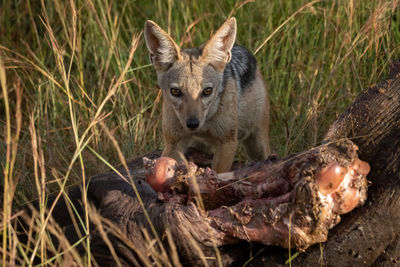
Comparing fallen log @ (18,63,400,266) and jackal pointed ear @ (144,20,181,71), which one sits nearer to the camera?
fallen log @ (18,63,400,266)

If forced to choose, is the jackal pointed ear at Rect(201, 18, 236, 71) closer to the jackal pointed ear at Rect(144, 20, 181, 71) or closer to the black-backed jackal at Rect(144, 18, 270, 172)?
the black-backed jackal at Rect(144, 18, 270, 172)

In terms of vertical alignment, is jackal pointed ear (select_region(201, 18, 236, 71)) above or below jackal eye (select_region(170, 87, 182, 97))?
above

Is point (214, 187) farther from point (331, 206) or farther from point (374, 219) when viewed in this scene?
point (374, 219)

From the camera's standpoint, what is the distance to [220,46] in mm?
4418

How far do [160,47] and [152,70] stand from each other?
5.58ft

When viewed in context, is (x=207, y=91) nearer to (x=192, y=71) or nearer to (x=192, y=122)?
(x=192, y=71)

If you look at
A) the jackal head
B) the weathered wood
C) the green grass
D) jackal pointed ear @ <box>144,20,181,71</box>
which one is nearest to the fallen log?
the weathered wood

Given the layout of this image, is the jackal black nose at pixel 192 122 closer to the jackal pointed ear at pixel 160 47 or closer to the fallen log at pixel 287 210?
the jackal pointed ear at pixel 160 47

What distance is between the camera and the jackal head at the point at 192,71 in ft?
13.8

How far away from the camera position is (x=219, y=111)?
14.8 ft

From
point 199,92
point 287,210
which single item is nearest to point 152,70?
point 199,92

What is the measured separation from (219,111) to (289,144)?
0.73 metres

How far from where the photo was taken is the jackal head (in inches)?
165

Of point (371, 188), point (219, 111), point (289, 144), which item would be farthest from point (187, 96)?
point (371, 188)
